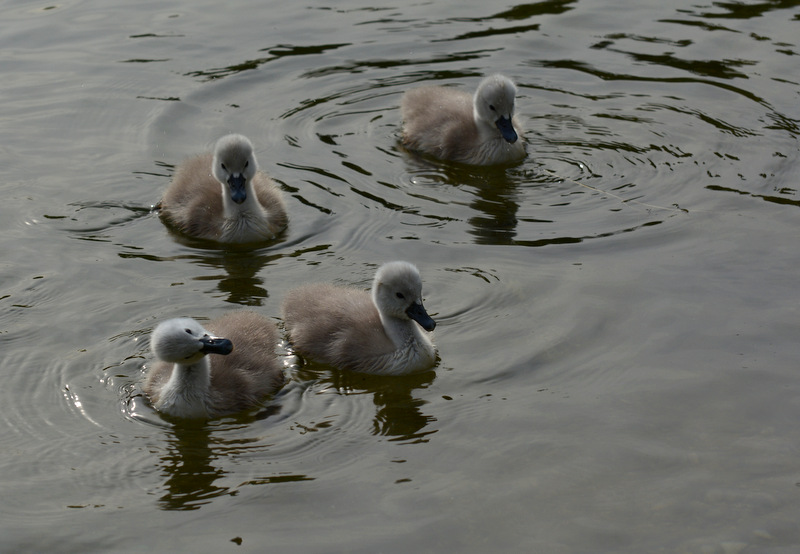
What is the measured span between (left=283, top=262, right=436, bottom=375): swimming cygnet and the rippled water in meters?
0.13

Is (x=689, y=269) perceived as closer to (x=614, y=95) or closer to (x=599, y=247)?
(x=599, y=247)

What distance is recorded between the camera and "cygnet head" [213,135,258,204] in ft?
26.6

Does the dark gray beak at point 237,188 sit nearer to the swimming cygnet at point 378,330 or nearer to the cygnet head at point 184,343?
the swimming cygnet at point 378,330

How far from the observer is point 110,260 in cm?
786

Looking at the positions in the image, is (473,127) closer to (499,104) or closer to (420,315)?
(499,104)

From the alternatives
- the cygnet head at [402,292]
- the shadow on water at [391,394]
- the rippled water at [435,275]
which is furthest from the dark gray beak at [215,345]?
the cygnet head at [402,292]

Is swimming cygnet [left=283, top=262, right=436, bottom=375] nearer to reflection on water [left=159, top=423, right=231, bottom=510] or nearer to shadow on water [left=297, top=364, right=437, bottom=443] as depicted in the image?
shadow on water [left=297, top=364, right=437, bottom=443]

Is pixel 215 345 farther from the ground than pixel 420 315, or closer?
farther from the ground

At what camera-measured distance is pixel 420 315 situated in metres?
6.61

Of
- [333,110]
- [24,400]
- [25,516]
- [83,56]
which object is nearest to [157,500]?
[25,516]

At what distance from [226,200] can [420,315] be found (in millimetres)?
2260

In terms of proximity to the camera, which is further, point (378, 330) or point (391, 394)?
point (378, 330)

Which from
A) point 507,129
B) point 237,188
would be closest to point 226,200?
point 237,188

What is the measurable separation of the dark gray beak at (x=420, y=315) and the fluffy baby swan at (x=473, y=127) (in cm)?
291
